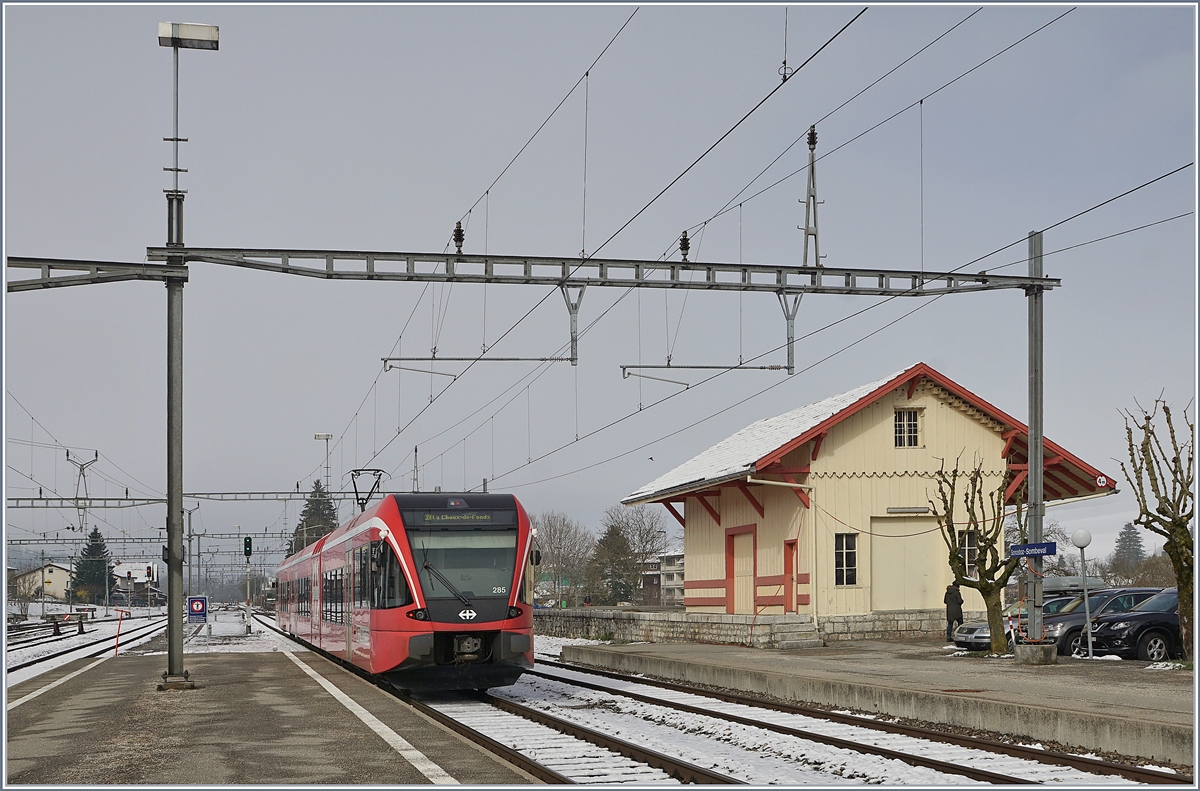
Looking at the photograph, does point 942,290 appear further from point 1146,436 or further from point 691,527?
point 691,527

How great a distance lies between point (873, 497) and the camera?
29.2 m

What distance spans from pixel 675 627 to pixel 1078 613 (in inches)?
485

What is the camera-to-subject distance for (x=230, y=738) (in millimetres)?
13625

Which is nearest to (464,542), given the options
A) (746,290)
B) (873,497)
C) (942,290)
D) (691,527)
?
(746,290)

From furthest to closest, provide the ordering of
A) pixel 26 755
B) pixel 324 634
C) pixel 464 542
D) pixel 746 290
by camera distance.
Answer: pixel 324 634 < pixel 746 290 < pixel 464 542 < pixel 26 755

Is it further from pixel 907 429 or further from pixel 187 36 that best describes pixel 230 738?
pixel 907 429

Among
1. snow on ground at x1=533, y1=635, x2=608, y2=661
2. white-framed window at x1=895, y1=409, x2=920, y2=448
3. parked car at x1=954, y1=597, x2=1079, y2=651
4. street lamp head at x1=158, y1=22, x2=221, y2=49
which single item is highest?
street lamp head at x1=158, y1=22, x2=221, y2=49

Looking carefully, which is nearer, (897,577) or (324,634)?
(324,634)

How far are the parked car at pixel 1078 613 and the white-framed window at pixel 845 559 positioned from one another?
521cm

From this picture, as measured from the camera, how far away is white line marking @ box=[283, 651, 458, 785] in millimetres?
10781

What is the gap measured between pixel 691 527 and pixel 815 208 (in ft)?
49.2

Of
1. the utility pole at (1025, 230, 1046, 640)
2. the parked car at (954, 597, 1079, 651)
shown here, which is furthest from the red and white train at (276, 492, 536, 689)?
the parked car at (954, 597, 1079, 651)

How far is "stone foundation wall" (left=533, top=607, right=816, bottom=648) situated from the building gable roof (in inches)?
128

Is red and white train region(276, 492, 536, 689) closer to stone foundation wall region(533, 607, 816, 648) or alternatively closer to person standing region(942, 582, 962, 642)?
stone foundation wall region(533, 607, 816, 648)
